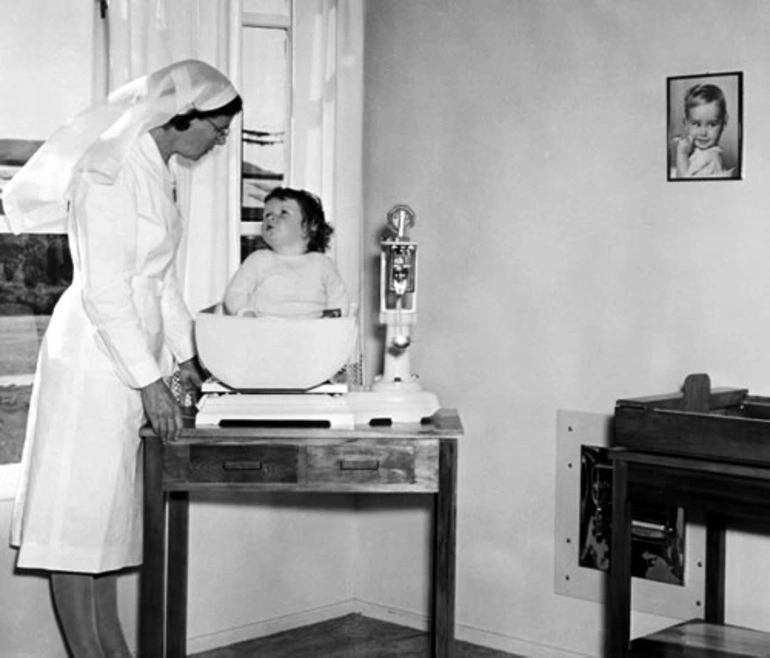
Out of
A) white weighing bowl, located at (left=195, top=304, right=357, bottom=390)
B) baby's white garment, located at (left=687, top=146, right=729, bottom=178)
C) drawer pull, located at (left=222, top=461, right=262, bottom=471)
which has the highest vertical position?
baby's white garment, located at (left=687, top=146, right=729, bottom=178)

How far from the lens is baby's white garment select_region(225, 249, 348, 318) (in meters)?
3.45

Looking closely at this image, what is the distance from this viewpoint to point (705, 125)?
351 cm

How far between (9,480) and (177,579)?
54 cm

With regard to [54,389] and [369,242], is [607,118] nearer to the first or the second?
[369,242]

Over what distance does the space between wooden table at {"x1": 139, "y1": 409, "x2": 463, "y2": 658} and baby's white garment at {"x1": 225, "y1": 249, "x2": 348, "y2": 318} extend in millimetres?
443

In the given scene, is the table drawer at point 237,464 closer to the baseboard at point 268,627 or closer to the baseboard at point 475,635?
the baseboard at point 268,627

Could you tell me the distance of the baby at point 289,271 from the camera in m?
3.44

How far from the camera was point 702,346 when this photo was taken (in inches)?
140

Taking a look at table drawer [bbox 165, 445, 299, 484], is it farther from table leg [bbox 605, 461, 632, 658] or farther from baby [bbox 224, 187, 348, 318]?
table leg [bbox 605, 461, 632, 658]

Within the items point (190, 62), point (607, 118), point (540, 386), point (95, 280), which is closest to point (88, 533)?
point (95, 280)

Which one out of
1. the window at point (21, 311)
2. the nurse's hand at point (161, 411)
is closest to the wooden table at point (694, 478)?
the nurse's hand at point (161, 411)

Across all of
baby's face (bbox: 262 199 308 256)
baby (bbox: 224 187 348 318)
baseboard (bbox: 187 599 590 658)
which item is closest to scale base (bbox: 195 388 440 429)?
baby (bbox: 224 187 348 318)

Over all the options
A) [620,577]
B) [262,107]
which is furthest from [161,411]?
[262,107]

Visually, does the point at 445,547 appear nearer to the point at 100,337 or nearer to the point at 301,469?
the point at 301,469
